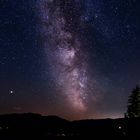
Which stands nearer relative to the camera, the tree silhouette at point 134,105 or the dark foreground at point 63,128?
the dark foreground at point 63,128

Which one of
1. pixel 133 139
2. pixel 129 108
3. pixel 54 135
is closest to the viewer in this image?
pixel 133 139

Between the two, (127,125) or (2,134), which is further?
(2,134)

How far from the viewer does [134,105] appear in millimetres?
51094

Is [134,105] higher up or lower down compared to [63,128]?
higher up

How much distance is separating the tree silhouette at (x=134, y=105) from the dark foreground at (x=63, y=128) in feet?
43.3

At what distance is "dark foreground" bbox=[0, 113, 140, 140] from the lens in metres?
33.8

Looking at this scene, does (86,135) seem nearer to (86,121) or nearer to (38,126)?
(86,121)

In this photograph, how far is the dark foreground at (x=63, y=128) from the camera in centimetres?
3384

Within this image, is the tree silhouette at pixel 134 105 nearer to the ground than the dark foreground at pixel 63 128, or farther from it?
farther from it

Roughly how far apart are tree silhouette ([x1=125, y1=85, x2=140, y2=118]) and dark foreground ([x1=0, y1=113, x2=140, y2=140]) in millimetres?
13204

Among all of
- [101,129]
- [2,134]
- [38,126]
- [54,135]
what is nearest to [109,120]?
[101,129]

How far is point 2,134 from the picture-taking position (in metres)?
40.6

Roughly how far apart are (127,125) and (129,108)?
17.9m

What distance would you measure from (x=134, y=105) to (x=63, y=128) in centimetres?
1686
